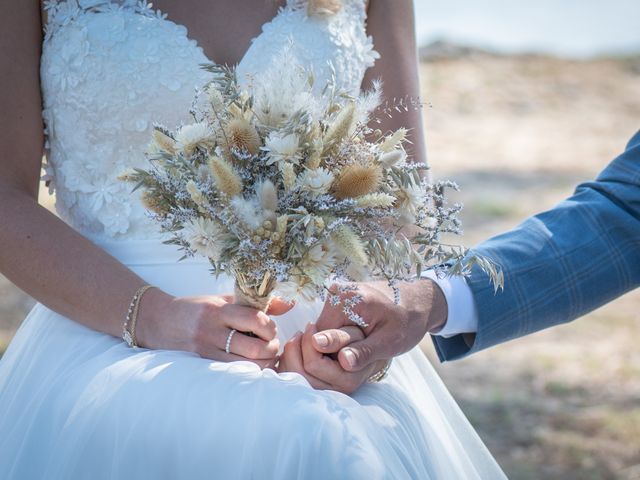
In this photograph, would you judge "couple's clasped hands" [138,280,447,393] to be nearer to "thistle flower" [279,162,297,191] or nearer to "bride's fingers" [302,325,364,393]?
"bride's fingers" [302,325,364,393]

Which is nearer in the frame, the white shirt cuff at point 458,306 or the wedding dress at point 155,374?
the wedding dress at point 155,374

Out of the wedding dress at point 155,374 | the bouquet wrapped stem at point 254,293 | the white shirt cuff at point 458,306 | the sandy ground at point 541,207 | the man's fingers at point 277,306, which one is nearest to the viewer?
the wedding dress at point 155,374

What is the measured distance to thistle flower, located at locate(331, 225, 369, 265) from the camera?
160 cm

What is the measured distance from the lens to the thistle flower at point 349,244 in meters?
1.60

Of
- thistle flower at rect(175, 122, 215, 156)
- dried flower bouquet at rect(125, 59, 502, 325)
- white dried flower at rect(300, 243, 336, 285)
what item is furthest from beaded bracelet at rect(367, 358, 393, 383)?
thistle flower at rect(175, 122, 215, 156)

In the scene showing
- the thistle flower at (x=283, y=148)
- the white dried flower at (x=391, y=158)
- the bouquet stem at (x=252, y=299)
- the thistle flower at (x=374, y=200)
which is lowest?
the bouquet stem at (x=252, y=299)

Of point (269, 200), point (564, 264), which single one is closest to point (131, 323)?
point (269, 200)

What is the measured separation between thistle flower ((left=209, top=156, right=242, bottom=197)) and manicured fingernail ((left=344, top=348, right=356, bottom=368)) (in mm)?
443

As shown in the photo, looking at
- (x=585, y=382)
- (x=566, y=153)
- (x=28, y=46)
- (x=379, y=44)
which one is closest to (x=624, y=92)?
(x=566, y=153)

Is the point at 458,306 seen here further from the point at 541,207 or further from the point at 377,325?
the point at 541,207

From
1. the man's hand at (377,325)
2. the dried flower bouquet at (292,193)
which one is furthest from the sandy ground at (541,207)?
the man's hand at (377,325)

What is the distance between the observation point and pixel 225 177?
1651 millimetres

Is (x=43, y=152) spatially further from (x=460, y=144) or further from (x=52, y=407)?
(x=460, y=144)

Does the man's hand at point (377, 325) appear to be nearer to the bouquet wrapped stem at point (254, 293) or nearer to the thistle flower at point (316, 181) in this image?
the bouquet wrapped stem at point (254, 293)
